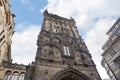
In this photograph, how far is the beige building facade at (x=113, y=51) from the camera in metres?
23.0

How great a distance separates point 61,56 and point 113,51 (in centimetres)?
1165

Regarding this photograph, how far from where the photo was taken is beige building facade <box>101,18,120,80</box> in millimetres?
22991

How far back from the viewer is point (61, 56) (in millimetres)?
18094

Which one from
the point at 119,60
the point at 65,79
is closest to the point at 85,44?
the point at 119,60

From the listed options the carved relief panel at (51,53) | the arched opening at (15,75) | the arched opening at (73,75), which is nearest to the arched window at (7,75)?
the arched opening at (15,75)

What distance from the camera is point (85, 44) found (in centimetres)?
2252

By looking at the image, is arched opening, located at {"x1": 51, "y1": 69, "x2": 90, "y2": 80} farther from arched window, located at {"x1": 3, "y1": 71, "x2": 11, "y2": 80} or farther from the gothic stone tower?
arched window, located at {"x1": 3, "y1": 71, "x2": 11, "y2": 80}

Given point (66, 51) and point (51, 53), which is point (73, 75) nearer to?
point (51, 53)

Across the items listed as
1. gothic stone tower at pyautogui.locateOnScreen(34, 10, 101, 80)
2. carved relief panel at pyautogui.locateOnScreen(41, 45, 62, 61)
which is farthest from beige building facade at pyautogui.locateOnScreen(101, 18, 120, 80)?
carved relief panel at pyautogui.locateOnScreen(41, 45, 62, 61)

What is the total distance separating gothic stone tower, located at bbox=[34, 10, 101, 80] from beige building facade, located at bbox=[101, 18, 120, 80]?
6.12m

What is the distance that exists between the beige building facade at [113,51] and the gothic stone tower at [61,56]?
6.12 meters

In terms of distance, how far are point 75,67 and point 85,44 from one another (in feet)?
22.0

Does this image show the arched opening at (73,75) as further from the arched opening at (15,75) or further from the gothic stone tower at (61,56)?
the arched opening at (15,75)

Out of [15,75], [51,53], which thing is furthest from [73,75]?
[15,75]
